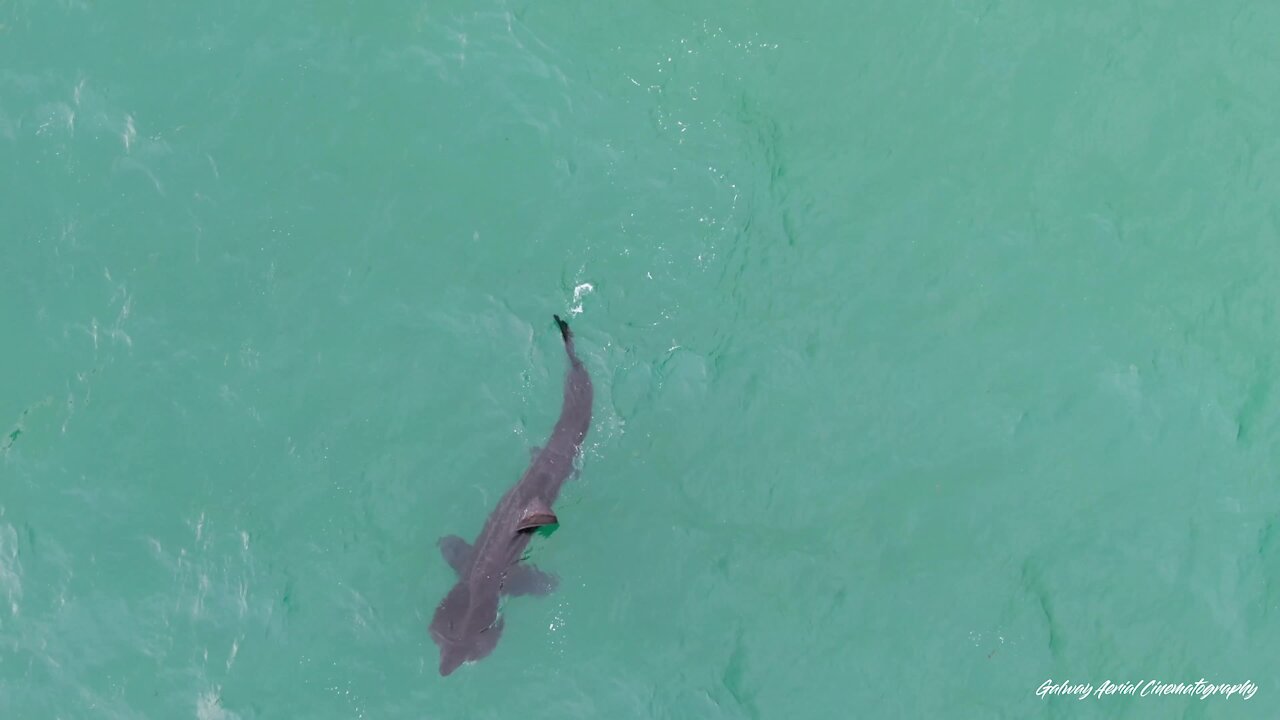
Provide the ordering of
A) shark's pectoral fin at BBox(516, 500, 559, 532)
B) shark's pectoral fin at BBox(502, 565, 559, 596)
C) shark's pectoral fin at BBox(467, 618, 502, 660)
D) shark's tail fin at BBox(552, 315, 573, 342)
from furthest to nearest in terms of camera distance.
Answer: shark's tail fin at BBox(552, 315, 573, 342) → shark's pectoral fin at BBox(502, 565, 559, 596) → shark's pectoral fin at BBox(467, 618, 502, 660) → shark's pectoral fin at BBox(516, 500, 559, 532)

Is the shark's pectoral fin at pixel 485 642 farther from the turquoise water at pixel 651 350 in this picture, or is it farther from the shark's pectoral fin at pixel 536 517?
the shark's pectoral fin at pixel 536 517

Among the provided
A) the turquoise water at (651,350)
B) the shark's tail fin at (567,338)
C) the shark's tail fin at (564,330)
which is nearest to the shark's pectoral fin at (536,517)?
the turquoise water at (651,350)

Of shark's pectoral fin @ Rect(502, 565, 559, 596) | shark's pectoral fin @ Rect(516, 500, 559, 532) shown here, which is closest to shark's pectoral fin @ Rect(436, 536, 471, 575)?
shark's pectoral fin @ Rect(502, 565, 559, 596)

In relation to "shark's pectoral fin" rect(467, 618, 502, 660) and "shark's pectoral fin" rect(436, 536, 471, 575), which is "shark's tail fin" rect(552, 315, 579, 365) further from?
"shark's pectoral fin" rect(467, 618, 502, 660)

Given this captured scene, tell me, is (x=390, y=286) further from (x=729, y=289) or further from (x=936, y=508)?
(x=936, y=508)

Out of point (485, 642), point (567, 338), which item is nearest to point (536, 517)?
point (485, 642)

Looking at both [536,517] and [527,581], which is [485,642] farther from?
[536,517]
